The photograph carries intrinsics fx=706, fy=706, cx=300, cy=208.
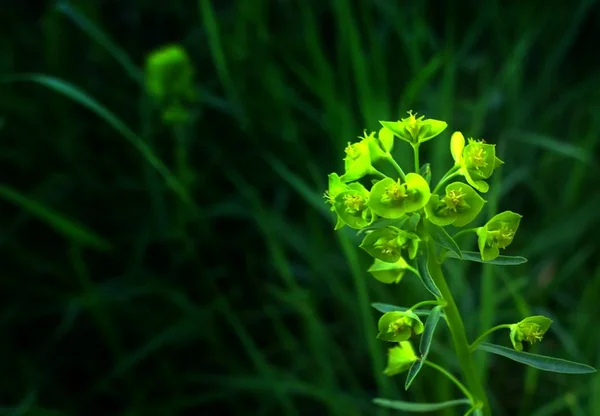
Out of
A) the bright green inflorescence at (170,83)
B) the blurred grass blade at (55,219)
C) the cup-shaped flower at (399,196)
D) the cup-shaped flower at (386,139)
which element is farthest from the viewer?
the bright green inflorescence at (170,83)

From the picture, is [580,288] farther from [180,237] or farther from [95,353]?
[95,353]

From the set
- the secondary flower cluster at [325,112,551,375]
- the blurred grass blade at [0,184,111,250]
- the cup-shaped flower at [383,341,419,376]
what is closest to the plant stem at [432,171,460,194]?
the secondary flower cluster at [325,112,551,375]

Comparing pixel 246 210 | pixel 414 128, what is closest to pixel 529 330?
pixel 414 128

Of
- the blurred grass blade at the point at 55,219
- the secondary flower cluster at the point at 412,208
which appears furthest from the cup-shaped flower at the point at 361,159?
the blurred grass blade at the point at 55,219

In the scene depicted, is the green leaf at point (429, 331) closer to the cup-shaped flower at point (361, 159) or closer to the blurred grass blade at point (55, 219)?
the cup-shaped flower at point (361, 159)

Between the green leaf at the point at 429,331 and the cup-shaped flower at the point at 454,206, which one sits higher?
the cup-shaped flower at the point at 454,206

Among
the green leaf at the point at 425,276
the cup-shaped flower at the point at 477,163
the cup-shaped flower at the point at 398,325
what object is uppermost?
the cup-shaped flower at the point at 477,163

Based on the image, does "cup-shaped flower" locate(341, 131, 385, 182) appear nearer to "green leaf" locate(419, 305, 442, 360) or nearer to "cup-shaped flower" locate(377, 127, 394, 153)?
"cup-shaped flower" locate(377, 127, 394, 153)

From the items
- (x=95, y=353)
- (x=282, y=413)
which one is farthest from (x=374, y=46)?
(x=95, y=353)
